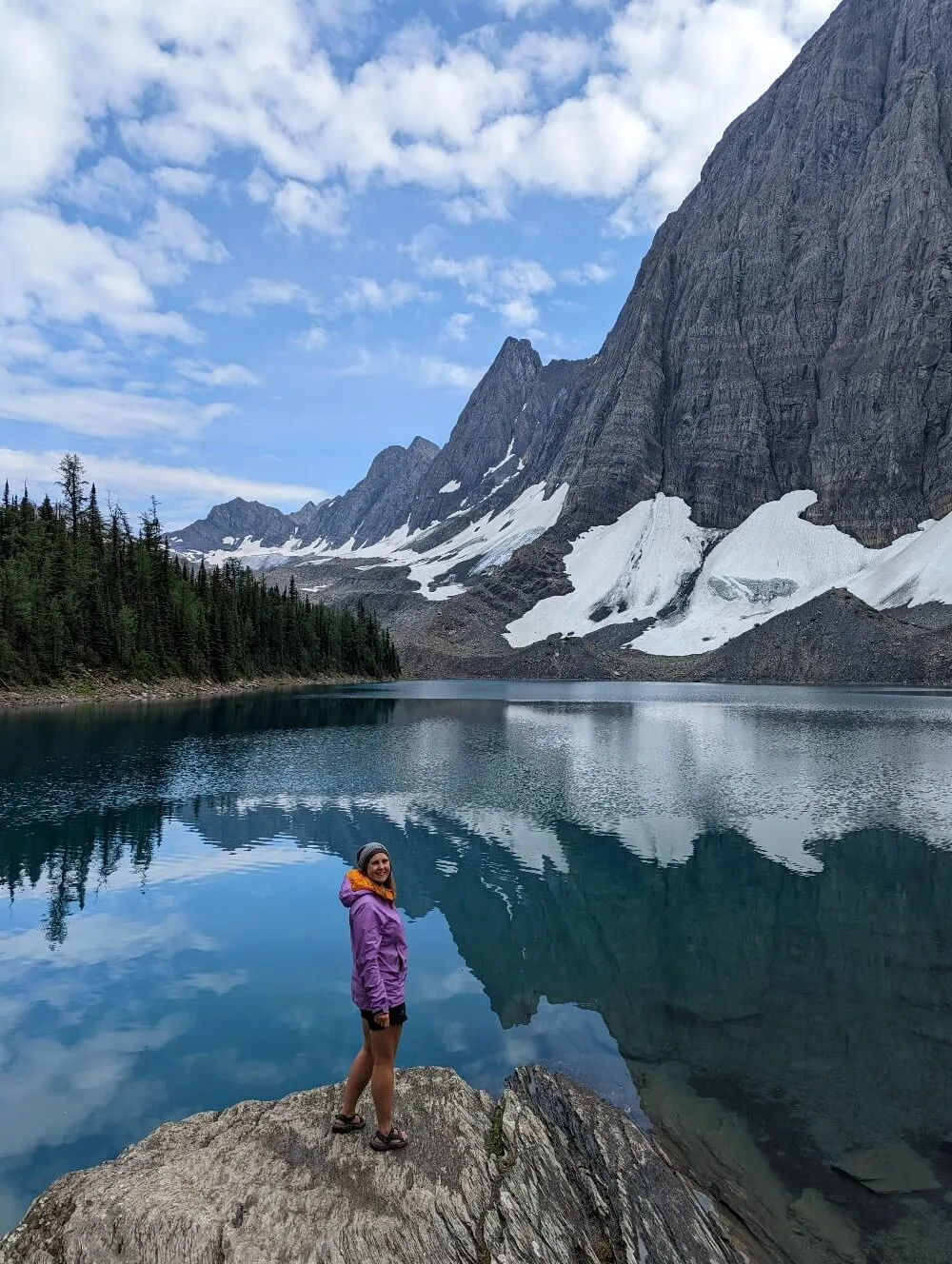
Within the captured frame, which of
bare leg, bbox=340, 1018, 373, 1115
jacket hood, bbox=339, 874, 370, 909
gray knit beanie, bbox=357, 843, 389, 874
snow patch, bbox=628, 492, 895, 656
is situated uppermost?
snow patch, bbox=628, 492, 895, 656

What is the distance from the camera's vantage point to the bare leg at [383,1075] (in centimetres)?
820

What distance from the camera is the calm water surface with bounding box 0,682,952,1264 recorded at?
1104 cm

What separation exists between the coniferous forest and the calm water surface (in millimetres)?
48967

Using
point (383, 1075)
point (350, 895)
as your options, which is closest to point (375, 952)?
point (350, 895)

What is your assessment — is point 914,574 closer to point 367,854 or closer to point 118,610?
point 118,610

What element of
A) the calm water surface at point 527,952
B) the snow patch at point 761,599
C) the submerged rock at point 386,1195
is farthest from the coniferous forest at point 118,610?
the snow patch at point 761,599

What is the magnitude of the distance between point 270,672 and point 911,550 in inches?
5616

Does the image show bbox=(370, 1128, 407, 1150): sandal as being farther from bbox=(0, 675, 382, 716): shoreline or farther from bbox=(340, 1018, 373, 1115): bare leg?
bbox=(0, 675, 382, 716): shoreline

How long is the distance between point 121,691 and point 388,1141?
95.5 meters

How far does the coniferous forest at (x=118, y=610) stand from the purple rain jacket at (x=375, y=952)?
83.2 metres

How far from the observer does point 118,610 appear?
96875 mm

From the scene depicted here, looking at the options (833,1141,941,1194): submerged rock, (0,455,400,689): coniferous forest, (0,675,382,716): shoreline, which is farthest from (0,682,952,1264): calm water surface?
(0,455,400,689): coniferous forest

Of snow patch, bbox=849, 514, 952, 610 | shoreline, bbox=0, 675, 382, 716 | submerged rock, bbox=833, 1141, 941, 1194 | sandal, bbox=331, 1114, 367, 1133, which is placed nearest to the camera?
sandal, bbox=331, 1114, 367, 1133

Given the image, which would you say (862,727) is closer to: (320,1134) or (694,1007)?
(694,1007)
